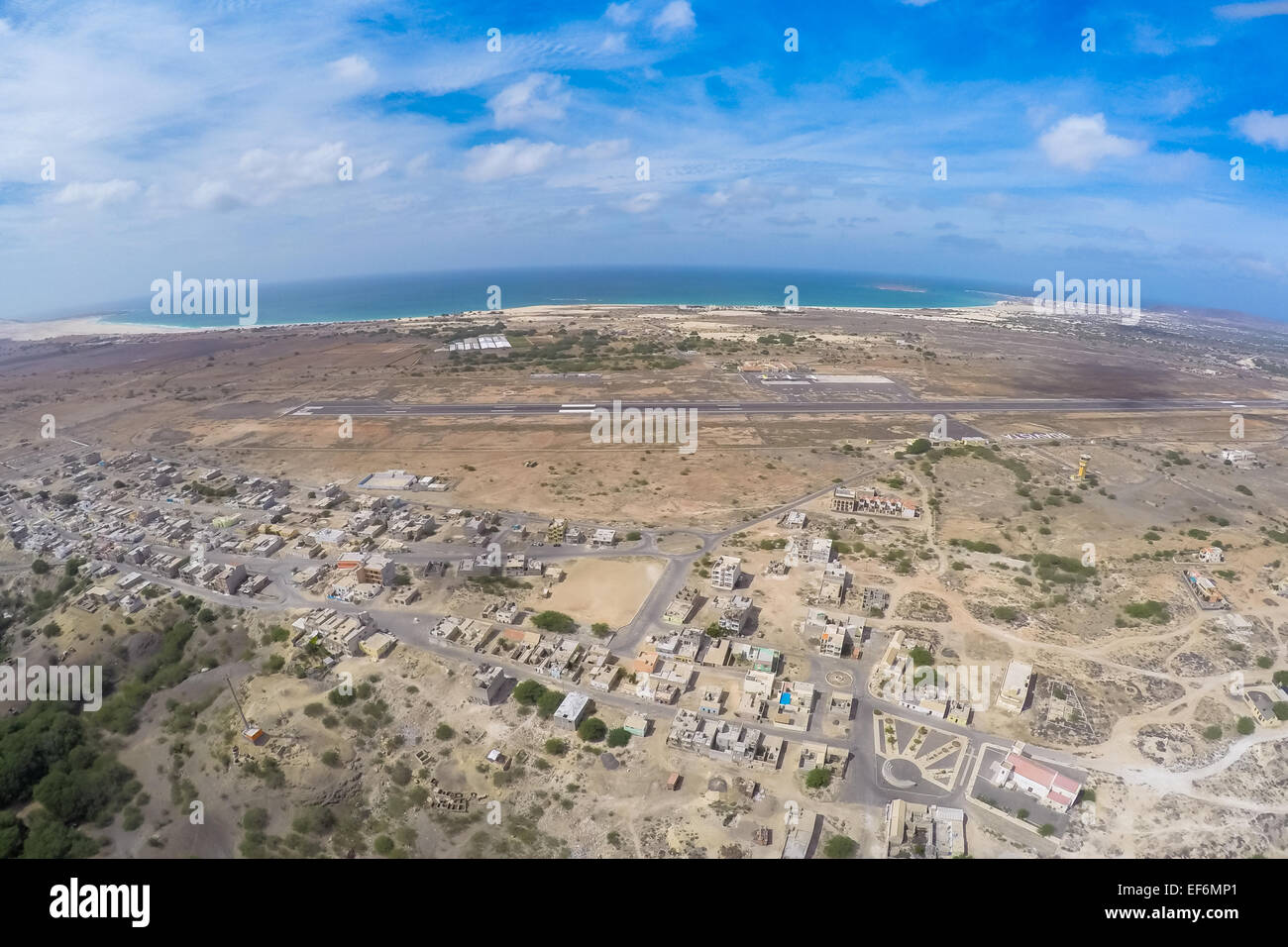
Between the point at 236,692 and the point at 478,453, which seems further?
the point at 478,453

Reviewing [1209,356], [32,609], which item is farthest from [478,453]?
[1209,356]

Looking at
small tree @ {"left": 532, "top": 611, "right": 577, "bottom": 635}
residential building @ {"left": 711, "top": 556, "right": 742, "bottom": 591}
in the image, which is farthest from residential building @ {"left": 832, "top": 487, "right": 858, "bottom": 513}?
small tree @ {"left": 532, "top": 611, "right": 577, "bottom": 635}

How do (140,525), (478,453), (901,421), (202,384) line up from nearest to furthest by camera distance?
(140,525), (478,453), (901,421), (202,384)

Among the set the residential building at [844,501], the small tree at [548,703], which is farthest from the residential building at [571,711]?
the residential building at [844,501]

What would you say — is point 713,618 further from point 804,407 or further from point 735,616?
point 804,407
